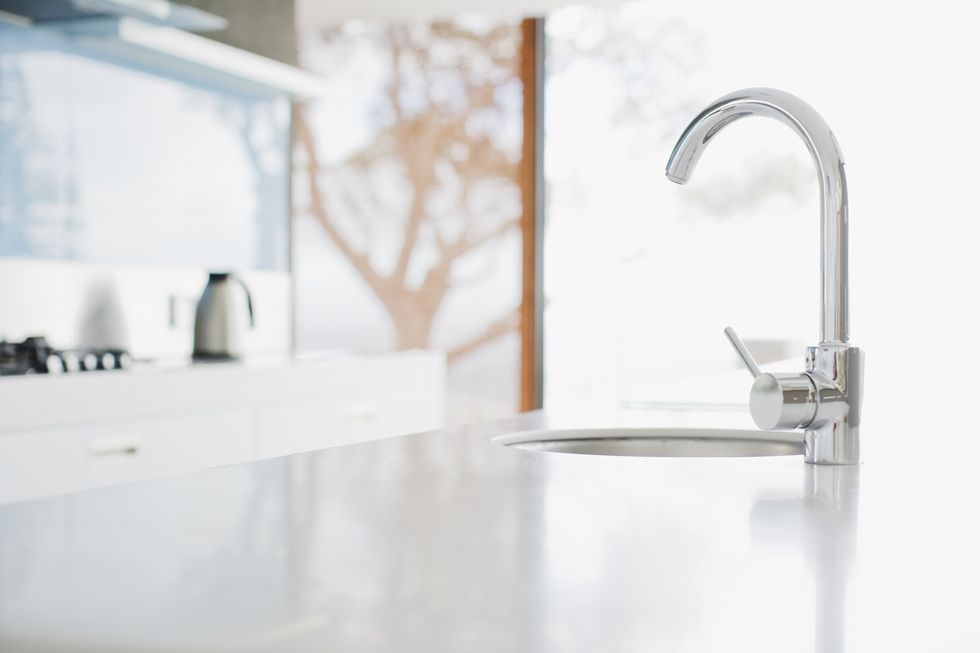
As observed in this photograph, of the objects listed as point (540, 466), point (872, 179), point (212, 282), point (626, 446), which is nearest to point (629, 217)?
point (872, 179)

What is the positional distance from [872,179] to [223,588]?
493 cm

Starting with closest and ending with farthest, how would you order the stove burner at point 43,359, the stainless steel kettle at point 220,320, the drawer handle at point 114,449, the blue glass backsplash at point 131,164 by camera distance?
the drawer handle at point 114,449
the stove burner at point 43,359
the blue glass backsplash at point 131,164
the stainless steel kettle at point 220,320

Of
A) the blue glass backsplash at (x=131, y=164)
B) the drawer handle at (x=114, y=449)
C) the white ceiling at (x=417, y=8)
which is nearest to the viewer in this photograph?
the drawer handle at (x=114, y=449)

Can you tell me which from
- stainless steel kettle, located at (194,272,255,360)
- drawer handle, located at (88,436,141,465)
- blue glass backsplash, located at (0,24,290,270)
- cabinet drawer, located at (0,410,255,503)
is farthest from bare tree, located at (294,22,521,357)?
drawer handle, located at (88,436,141,465)

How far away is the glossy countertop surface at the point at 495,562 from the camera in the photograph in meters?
0.47

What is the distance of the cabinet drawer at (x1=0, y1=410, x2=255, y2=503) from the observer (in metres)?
2.31

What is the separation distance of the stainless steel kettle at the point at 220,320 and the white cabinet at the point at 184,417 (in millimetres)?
312

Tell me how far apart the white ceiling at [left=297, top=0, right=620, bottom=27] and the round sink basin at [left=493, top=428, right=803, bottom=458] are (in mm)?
3668

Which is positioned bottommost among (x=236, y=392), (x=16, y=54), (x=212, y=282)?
(x=236, y=392)

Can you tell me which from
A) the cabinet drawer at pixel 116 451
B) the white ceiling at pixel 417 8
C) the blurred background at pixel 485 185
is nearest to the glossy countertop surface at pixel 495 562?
the blurred background at pixel 485 185

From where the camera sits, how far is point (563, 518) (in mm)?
744

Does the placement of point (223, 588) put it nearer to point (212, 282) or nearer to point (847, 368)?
point (847, 368)

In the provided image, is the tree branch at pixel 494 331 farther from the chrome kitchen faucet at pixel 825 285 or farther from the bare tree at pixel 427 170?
the chrome kitchen faucet at pixel 825 285

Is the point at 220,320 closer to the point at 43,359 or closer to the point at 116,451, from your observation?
the point at 43,359
